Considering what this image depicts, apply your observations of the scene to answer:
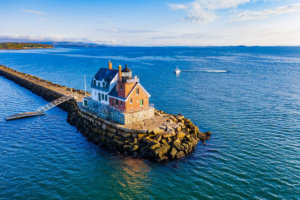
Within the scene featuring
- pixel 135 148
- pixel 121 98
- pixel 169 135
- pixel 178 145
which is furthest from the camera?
pixel 121 98

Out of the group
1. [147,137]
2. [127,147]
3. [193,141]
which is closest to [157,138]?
[147,137]

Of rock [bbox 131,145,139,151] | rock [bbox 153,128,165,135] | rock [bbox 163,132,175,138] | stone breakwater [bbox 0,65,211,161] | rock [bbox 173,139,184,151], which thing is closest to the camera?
stone breakwater [bbox 0,65,211,161]

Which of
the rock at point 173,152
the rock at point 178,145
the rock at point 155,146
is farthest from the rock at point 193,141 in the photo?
the rock at point 155,146

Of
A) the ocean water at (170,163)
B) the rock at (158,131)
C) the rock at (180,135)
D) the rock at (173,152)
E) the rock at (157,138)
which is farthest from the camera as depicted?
the rock at (180,135)

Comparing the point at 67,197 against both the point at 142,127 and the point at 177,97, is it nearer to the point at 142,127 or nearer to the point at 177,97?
the point at 142,127

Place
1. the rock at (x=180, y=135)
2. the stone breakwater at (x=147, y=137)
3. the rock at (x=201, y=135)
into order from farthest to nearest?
the rock at (x=201, y=135), the rock at (x=180, y=135), the stone breakwater at (x=147, y=137)

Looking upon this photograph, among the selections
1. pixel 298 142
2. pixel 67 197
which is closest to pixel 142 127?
pixel 67 197

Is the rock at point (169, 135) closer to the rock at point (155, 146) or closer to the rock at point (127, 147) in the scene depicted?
the rock at point (155, 146)

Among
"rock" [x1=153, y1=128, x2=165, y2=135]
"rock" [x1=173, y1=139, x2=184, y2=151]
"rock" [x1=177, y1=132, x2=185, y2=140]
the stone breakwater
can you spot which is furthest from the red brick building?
"rock" [x1=173, y1=139, x2=184, y2=151]

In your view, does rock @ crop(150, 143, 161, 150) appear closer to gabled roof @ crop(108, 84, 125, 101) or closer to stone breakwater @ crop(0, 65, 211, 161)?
stone breakwater @ crop(0, 65, 211, 161)

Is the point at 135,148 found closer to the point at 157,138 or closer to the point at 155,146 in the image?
the point at 155,146

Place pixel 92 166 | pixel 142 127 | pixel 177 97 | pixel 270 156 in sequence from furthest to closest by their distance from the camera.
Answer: pixel 177 97
pixel 142 127
pixel 270 156
pixel 92 166
